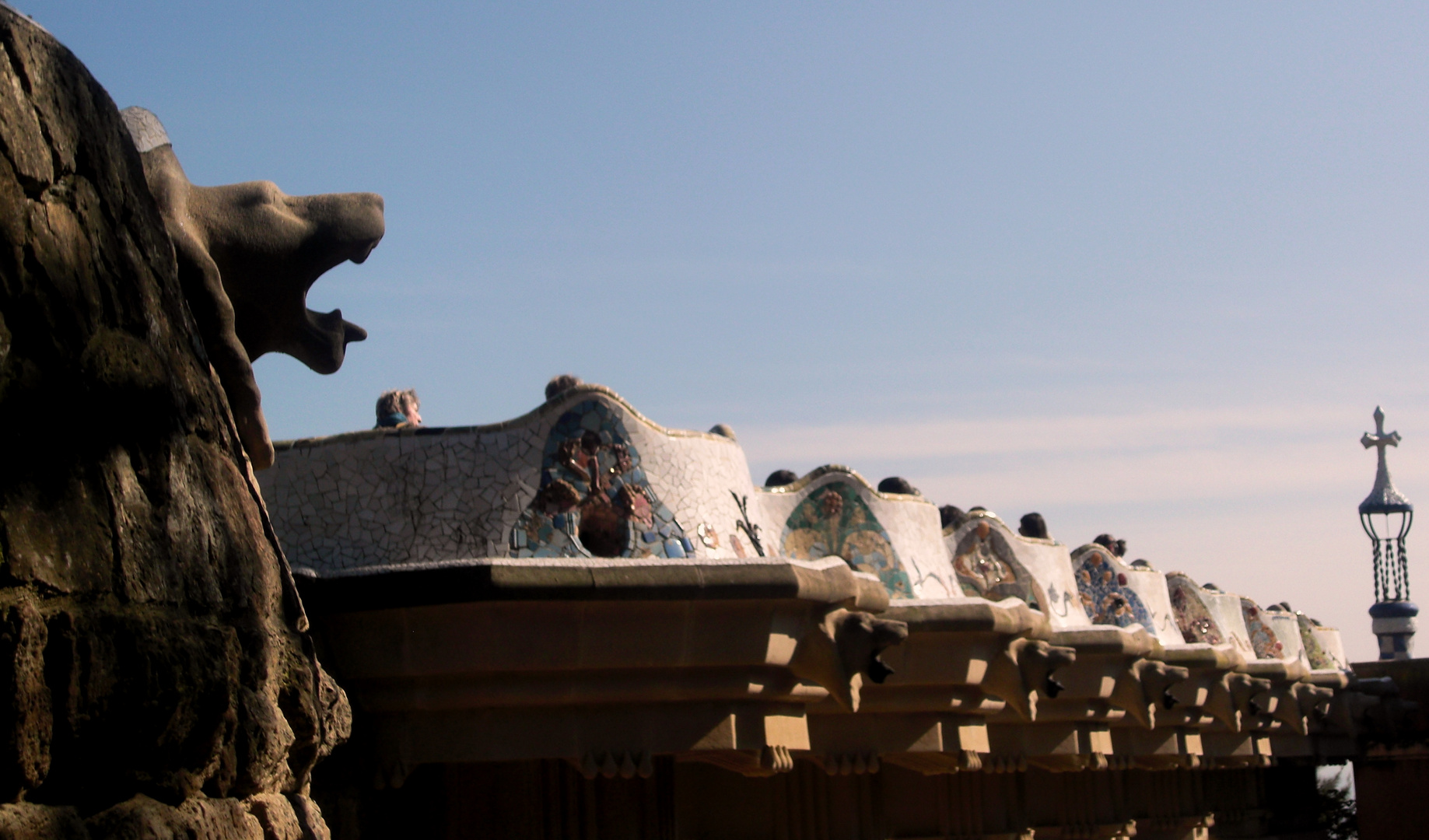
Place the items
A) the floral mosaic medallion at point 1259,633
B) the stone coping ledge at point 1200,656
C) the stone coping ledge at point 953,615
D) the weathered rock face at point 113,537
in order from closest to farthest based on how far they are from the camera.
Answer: the weathered rock face at point 113,537, the stone coping ledge at point 953,615, the stone coping ledge at point 1200,656, the floral mosaic medallion at point 1259,633

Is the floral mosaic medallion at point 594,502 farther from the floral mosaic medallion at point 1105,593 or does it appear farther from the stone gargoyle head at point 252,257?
the floral mosaic medallion at point 1105,593

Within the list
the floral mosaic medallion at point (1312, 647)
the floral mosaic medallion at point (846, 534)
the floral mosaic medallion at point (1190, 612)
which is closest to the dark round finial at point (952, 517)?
the floral mosaic medallion at point (846, 534)

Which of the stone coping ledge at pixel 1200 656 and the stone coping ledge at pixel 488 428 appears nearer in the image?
the stone coping ledge at pixel 488 428

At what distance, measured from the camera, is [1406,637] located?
28.4 m

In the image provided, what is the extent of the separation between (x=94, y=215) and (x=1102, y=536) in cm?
1499

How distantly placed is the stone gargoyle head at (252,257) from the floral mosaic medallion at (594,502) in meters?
3.92

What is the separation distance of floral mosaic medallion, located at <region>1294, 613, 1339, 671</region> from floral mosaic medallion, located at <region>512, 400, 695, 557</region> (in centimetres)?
1937

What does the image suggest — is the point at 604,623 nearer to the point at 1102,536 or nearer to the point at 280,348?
the point at 280,348

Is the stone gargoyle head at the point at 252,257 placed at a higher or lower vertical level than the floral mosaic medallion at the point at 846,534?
lower

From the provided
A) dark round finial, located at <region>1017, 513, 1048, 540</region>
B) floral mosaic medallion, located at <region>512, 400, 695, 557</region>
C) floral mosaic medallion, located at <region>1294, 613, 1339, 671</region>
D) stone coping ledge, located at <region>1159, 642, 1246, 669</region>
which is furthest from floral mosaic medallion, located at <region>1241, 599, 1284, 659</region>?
floral mosaic medallion, located at <region>512, 400, 695, 557</region>

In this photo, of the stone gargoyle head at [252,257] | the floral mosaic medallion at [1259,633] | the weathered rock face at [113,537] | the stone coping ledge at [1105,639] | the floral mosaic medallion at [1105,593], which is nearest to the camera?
the weathered rock face at [113,537]

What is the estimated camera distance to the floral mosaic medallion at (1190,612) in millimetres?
18953

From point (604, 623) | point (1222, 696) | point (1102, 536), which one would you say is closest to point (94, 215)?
point (604, 623)

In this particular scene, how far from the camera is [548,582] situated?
6.78m
